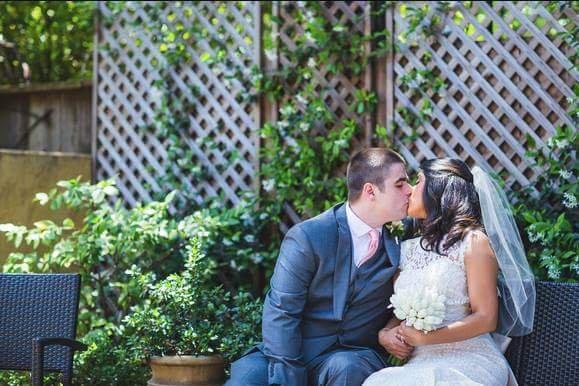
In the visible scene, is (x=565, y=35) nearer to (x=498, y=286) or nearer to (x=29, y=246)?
(x=498, y=286)

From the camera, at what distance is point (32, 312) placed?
396cm

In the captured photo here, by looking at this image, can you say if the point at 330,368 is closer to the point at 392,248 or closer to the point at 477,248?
the point at 392,248

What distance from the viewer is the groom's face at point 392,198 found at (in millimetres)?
3566

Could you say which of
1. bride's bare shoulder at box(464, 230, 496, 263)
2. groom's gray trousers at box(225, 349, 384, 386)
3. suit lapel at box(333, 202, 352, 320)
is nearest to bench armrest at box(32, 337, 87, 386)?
groom's gray trousers at box(225, 349, 384, 386)

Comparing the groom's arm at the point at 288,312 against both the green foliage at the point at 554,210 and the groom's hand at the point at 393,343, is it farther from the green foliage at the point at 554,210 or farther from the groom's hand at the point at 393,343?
the green foliage at the point at 554,210

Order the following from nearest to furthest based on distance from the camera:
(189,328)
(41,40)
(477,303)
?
(477,303) < (189,328) < (41,40)

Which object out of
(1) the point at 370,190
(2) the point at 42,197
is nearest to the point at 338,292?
(1) the point at 370,190

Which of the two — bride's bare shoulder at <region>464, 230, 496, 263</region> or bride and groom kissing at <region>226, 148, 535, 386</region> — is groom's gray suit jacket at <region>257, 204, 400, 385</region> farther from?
bride's bare shoulder at <region>464, 230, 496, 263</region>

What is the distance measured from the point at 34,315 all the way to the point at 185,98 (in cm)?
237

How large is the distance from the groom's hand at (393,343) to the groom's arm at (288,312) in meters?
0.35

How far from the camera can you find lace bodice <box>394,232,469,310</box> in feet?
11.0

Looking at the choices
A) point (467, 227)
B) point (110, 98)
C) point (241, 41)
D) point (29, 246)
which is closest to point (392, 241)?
point (467, 227)

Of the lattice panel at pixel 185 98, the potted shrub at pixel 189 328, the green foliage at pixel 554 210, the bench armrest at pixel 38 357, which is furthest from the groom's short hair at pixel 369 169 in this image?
the lattice panel at pixel 185 98

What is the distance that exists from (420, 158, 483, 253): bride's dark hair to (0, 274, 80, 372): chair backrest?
5.45 feet
